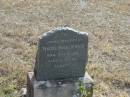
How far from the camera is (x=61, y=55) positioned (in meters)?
5.66

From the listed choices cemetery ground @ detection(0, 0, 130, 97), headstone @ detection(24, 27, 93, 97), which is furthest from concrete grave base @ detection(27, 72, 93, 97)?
cemetery ground @ detection(0, 0, 130, 97)

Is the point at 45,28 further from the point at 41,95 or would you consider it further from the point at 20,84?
the point at 41,95

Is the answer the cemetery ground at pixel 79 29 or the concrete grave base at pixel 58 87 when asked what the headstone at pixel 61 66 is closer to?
the concrete grave base at pixel 58 87

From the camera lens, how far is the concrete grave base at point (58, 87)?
563 centimetres

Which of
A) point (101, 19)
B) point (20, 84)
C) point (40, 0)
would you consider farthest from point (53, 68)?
point (40, 0)

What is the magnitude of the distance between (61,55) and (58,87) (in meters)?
0.46

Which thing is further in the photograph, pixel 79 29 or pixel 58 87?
pixel 79 29

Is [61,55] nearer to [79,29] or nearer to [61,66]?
[61,66]

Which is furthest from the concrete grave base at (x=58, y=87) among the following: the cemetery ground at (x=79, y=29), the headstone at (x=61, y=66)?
the cemetery ground at (x=79, y=29)

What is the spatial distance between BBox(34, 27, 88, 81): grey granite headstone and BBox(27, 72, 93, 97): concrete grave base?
8 centimetres

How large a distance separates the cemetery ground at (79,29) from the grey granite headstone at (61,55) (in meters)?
0.88

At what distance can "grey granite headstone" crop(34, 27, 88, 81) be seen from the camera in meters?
5.51

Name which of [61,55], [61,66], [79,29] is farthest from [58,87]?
[79,29]

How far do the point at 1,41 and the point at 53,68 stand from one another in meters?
2.94
